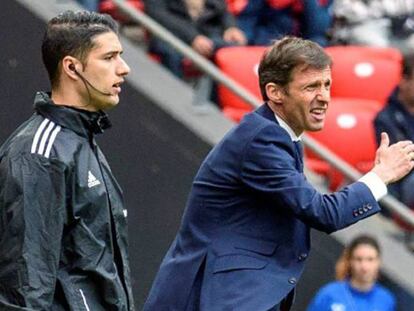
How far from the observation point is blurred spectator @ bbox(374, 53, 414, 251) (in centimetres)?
795

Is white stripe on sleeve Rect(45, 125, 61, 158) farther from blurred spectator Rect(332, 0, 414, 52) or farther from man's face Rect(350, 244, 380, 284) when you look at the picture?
blurred spectator Rect(332, 0, 414, 52)

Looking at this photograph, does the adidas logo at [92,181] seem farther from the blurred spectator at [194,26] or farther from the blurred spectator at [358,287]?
the blurred spectator at [194,26]

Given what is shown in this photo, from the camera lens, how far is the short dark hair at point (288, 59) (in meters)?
5.10

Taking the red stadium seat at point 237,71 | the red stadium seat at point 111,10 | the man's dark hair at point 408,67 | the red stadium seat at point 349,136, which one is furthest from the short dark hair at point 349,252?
the red stadium seat at point 111,10

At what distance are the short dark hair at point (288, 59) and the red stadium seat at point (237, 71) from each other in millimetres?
3621

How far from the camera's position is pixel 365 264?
769 centimetres

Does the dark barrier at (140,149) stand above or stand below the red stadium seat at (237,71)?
below

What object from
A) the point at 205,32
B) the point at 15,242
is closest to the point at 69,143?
the point at 15,242

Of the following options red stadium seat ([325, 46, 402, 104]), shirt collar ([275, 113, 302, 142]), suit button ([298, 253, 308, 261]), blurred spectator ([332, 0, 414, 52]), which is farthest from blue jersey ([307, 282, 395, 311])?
blurred spectator ([332, 0, 414, 52])

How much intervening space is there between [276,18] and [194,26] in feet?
2.35

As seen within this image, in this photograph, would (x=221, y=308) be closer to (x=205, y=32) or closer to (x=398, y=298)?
(x=398, y=298)

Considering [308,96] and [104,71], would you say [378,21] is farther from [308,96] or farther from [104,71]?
[104,71]

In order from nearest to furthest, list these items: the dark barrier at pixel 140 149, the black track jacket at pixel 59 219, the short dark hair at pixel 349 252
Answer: the black track jacket at pixel 59 219
the short dark hair at pixel 349 252
the dark barrier at pixel 140 149

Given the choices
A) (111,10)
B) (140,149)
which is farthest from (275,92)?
(111,10)
